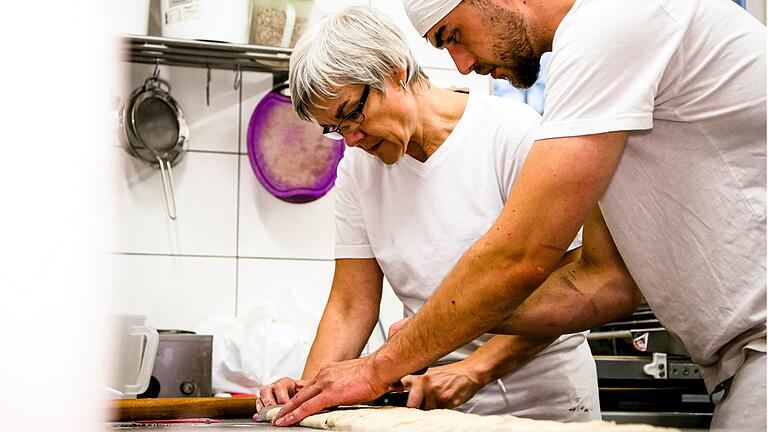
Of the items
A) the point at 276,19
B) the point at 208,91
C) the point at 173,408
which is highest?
the point at 276,19

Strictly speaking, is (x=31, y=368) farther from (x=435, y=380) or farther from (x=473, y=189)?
(x=473, y=189)

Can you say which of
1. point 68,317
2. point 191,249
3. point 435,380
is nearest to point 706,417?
point 435,380

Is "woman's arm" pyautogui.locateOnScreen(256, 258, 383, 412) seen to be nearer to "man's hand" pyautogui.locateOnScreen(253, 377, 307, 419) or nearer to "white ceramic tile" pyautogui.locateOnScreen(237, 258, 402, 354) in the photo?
"man's hand" pyautogui.locateOnScreen(253, 377, 307, 419)

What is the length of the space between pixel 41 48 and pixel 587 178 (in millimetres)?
811

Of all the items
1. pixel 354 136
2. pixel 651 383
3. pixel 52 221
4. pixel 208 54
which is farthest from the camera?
pixel 208 54

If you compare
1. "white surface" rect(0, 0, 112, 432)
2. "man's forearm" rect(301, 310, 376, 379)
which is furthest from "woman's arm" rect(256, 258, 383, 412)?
"white surface" rect(0, 0, 112, 432)

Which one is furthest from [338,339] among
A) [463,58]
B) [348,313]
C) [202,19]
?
[202,19]

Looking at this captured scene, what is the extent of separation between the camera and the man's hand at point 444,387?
1.46 m

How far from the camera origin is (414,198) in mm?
1672

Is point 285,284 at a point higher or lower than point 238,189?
lower

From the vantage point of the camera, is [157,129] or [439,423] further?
[157,129]

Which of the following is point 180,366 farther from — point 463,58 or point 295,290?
point 463,58

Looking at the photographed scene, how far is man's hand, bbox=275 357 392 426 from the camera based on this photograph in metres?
1.26

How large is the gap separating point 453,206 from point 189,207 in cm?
100
